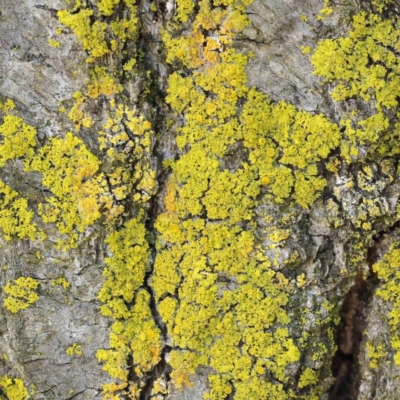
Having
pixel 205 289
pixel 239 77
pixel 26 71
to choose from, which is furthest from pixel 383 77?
pixel 26 71

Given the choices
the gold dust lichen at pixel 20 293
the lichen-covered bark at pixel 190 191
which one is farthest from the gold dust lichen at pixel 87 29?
the gold dust lichen at pixel 20 293

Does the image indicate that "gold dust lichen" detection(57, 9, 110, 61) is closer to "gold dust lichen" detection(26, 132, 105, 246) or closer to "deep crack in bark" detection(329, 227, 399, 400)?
"gold dust lichen" detection(26, 132, 105, 246)

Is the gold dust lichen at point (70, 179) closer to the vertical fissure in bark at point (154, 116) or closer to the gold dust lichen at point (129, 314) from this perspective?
the gold dust lichen at point (129, 314)

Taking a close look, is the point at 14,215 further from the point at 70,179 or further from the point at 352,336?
the point at 352,336

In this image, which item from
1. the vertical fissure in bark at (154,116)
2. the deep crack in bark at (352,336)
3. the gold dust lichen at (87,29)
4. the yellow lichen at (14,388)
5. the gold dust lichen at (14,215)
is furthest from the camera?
the deep crack in bark at (352,336)

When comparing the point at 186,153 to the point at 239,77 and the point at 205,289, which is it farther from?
the point at 205,289

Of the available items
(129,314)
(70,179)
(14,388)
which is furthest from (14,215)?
(14,388)
